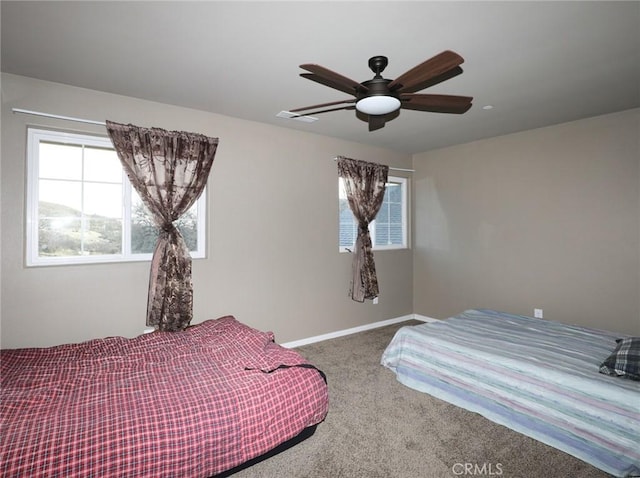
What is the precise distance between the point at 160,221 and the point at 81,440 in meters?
1.95

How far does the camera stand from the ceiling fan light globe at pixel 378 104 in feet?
6.40

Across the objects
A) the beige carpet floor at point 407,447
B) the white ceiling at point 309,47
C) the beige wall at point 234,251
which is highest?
the white ceiling at point 309,47

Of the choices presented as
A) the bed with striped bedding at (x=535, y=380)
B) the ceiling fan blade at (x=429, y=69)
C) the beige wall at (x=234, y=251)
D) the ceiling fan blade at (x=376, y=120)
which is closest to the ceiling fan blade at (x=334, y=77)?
the ceiling fan blade at (x=429, y=69)

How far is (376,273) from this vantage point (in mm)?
4871

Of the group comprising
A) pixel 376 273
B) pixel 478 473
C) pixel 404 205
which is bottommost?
pixel 478 473

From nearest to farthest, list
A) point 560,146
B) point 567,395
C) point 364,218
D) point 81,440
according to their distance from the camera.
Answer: point 81,440, point 567,395, point 560,146, point 364,218

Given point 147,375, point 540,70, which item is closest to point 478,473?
point 147,375

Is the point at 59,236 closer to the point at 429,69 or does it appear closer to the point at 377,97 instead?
the point at 377,97

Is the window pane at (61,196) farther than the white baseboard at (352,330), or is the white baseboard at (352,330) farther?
the white baseboard at (352,330)

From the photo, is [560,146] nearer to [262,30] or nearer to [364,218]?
[364,218]

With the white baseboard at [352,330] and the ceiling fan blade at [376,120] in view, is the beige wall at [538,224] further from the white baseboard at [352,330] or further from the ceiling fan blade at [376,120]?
the ceiling fan blade at [376,120]

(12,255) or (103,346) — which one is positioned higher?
(12,255)

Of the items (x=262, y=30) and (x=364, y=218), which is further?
(x=364, y=218)

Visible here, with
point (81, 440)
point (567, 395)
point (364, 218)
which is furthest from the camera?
point (364, 218)
